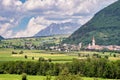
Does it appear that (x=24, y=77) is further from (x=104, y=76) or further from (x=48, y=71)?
(x=104, y=76)

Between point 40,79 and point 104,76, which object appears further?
point 104,76

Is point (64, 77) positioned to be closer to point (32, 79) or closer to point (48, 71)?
point (32, 79)

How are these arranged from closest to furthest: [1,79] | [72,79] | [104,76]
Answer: [72,79] < [1,79] < [104,76]

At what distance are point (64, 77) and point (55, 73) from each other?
99099 mm

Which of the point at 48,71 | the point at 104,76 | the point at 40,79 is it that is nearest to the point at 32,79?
the point at 40,79

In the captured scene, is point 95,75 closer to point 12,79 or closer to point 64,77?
point 12,79

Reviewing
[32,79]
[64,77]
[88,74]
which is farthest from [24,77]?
[64,77]

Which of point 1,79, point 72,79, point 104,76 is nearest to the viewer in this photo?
point 72,79

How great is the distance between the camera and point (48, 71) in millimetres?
198500

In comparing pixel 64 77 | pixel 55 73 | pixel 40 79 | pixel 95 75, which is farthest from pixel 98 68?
pixel 64 77

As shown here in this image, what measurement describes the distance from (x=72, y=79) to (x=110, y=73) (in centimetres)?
10111

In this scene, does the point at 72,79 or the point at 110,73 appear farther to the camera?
the point at 110,73

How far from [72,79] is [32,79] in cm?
6320

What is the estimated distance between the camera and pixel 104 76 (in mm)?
193750
